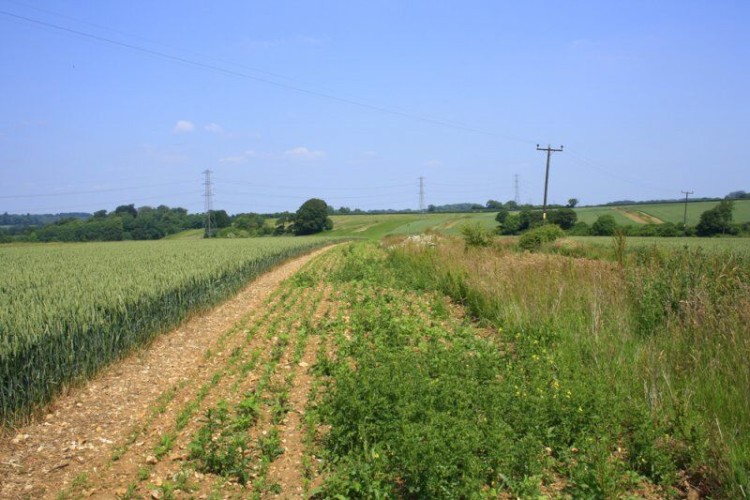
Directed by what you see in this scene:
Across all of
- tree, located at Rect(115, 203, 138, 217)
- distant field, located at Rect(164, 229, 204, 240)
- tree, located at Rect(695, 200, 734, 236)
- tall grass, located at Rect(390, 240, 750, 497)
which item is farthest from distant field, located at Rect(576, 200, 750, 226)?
tree, located at Rect(115, 203, 138, 217)

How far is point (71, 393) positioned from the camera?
7266 millimetres

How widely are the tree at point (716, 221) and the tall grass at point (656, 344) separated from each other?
46.7 metres

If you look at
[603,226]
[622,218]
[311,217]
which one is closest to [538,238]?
[603,226]

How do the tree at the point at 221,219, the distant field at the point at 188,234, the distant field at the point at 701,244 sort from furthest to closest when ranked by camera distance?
1. the tree at the point at 221,219
2. the distant field at the point at 188,234
3. the distant field at the point at 701,244

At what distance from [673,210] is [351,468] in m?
74.5

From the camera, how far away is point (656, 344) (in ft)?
21.4

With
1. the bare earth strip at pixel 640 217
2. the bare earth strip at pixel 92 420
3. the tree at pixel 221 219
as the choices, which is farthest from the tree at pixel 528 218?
the tree at pixel 221 219

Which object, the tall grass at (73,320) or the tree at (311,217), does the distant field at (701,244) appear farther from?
the tree at (311,217)

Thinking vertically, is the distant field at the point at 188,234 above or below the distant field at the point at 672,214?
below

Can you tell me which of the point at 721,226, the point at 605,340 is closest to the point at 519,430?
the point at 605,340

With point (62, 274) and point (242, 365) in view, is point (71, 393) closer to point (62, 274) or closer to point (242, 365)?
point (242, 365)

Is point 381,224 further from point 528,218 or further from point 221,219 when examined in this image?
point 528,218

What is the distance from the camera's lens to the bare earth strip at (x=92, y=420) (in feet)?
16.4

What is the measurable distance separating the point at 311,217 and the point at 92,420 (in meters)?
82.0
